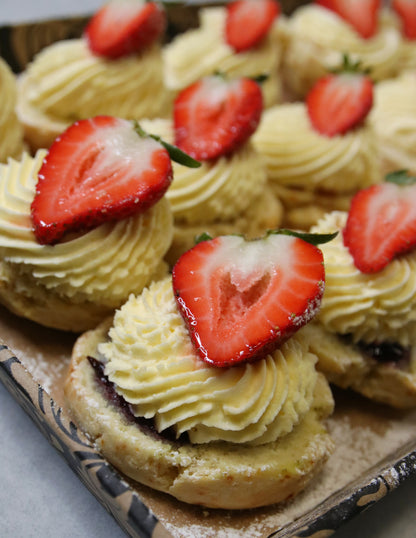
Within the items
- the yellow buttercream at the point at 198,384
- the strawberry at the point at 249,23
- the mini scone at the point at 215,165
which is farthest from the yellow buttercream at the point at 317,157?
the yellow buttercream at the point at 198,384

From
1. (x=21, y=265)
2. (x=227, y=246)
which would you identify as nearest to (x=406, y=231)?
(x=227, y=246)

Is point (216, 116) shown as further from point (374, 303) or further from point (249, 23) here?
point (249, 23)

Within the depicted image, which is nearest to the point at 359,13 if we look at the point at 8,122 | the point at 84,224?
the point at 8,122

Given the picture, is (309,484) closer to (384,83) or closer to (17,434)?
(17,434)

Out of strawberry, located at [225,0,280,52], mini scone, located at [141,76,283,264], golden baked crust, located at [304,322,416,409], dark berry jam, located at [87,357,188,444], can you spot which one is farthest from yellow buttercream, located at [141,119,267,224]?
strawberry, located at [225,0,280,52]

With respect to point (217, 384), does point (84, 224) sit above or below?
above

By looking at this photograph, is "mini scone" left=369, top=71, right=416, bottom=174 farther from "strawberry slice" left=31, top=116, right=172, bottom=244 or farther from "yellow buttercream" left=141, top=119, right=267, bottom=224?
"strawberry slice" left=31, top=116, right=172, bottom=244
